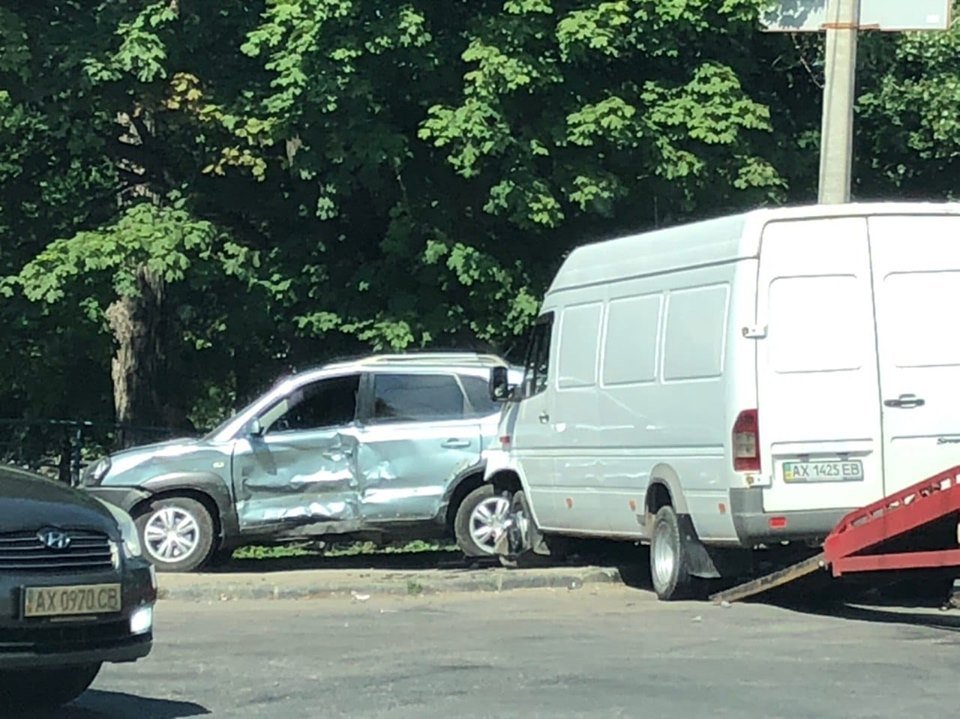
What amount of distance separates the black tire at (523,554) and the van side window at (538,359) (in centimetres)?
101

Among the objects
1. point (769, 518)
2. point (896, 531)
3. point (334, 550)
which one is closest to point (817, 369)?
point (769, 518)

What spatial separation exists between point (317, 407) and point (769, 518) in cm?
557

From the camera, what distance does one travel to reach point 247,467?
1609 cm

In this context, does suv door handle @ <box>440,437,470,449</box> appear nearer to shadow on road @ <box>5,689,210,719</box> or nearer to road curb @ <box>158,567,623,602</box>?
road curb @ <box>158,567,623,602</box>

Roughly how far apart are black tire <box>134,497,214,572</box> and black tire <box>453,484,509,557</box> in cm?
219

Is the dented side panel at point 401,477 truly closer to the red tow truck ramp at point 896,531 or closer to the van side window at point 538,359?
the van side window at point 538,359

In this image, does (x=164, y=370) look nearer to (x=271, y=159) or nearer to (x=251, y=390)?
(x=251, y=390)

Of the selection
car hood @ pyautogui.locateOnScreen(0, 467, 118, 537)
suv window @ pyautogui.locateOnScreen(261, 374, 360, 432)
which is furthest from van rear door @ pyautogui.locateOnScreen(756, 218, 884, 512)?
suv window @ pyautogui.locateOnScreen(261, 374, 360, 432)

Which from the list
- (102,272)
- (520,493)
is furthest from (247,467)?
(102,272)

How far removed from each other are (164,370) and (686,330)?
1273 centimetres

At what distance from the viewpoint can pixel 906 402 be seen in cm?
1223

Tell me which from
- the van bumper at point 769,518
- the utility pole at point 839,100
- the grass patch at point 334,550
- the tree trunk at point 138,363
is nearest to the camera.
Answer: the van bumper at point 769,518

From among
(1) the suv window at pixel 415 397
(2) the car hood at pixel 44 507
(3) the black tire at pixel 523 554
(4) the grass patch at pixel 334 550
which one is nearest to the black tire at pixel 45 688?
(2) the car hood at pixel 44 507

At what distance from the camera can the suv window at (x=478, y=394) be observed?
54.3 ft
